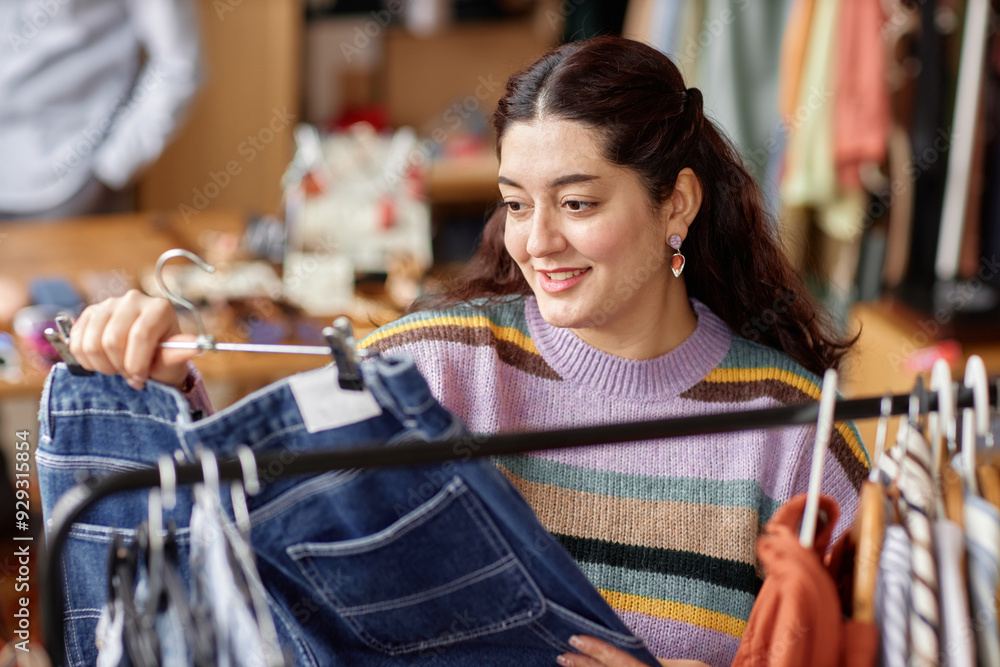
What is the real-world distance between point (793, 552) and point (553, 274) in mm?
501

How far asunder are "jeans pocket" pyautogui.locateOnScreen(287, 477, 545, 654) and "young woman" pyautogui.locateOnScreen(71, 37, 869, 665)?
289mm

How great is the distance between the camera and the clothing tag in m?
0.88

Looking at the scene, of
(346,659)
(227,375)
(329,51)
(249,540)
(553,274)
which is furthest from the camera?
(329,51)

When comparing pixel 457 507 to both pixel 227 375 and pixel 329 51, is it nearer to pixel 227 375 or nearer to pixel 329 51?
pixel 227 375

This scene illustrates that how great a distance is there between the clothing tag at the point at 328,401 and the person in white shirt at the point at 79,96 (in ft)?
7.78

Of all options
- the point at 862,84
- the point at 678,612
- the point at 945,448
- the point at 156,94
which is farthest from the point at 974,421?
the point at 156,94

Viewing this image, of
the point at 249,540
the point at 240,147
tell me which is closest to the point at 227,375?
the point at 249,540

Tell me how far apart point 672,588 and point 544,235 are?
1.49 ft

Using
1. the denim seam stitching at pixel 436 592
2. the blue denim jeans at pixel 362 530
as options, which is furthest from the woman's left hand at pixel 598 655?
the denim seam stitching at pixel 436 592

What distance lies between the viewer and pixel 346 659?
1059 mm

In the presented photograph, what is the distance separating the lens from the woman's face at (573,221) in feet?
3.89

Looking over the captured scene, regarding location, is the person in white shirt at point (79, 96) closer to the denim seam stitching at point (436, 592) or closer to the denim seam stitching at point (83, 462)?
the denim seam stitching at point (83, 462)

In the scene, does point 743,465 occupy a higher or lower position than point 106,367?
lower

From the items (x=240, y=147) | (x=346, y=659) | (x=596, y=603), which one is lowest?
(x=240, y=147)
